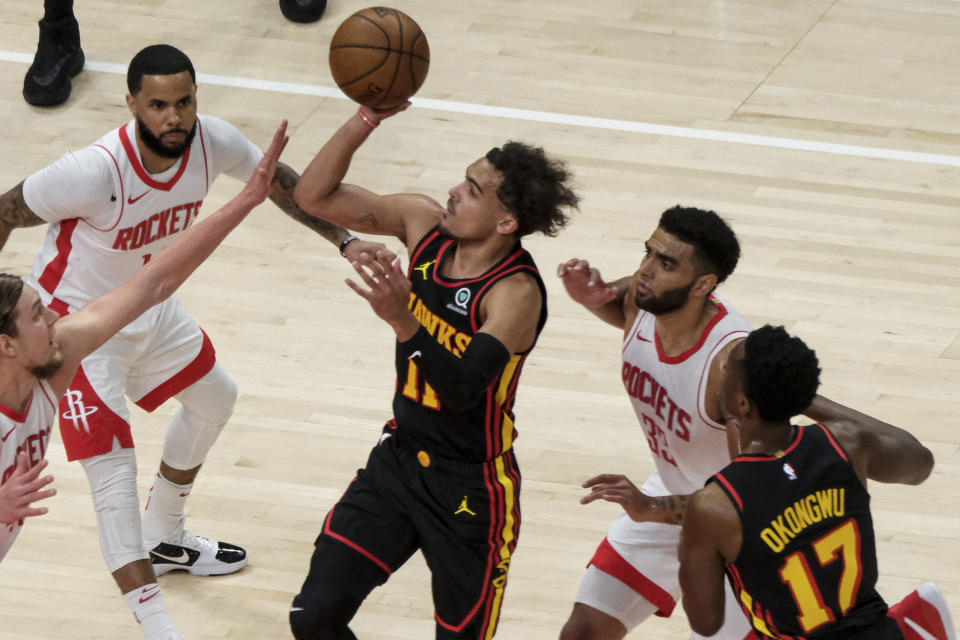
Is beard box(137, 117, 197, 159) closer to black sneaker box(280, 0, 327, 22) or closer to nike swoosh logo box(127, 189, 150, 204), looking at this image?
nike swoosh logo box(127, 189, 150, 204)

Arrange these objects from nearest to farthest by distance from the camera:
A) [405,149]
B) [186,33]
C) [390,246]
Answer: [390,246]
[405,149]
[186,33]

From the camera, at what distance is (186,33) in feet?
35.5

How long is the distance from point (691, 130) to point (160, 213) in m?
4.88

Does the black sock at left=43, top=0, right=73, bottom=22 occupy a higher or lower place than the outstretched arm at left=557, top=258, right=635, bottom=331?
lower

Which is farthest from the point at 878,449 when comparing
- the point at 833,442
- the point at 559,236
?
the point at 559,236

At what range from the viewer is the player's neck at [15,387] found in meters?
4.54

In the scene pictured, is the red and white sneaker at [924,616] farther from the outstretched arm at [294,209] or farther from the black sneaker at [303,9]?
the black sneaker at [303,9]

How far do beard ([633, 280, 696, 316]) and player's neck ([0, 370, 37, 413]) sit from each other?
2009mm

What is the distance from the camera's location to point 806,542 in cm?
416

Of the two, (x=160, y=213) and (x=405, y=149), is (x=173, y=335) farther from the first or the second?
(x=405, y=149)

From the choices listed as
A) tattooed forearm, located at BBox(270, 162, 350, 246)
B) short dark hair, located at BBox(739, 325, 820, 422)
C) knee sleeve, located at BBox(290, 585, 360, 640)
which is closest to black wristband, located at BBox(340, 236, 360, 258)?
tattooed forearm, located at BBox(270, 162, 350, 246)

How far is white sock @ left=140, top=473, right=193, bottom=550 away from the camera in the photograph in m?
6.13

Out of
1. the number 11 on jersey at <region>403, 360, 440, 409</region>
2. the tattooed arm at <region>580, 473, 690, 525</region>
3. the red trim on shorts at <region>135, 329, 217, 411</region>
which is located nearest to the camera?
the tattooed arm at <region>580, 473, 690, 525</region>

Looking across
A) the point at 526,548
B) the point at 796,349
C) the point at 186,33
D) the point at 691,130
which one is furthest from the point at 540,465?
the point at 186,33
